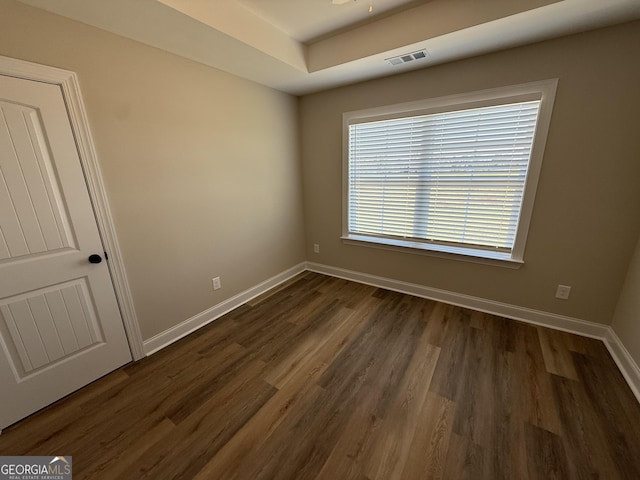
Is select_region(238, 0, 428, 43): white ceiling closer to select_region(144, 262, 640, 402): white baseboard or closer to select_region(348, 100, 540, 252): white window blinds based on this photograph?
select_region(348, 100, 540, 252): white window blinds

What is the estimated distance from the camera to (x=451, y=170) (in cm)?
254

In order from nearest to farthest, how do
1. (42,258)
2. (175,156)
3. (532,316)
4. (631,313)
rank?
(42,258) → (631,313) → (175,156) → (532,316)

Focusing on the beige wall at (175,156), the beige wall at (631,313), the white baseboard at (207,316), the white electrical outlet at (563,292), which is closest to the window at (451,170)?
the white electrical outlet at (563,292)

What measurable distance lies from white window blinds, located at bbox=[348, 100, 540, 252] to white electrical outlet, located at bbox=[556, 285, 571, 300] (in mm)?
500

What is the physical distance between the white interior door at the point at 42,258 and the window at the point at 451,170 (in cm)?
255

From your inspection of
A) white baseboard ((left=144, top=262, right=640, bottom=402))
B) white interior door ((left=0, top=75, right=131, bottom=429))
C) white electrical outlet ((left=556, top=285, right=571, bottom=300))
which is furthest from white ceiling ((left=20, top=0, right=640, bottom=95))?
white baseboard ((left=144, top=262, right=640, bottom=402))

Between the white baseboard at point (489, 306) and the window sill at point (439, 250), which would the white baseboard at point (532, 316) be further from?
the window sill at point (439, 250)

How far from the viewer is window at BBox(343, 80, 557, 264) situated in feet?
7.12

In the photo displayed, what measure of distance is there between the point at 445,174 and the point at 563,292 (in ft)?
4.91

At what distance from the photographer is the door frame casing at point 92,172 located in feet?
4.62

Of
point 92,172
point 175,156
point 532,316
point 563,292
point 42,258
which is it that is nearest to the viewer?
point 42,258

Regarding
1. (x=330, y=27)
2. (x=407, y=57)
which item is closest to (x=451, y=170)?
(x=407, y=57)

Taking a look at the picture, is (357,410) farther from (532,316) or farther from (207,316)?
(532,316)

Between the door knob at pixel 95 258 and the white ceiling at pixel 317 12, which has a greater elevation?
the white ceiling at pixel 317 12
